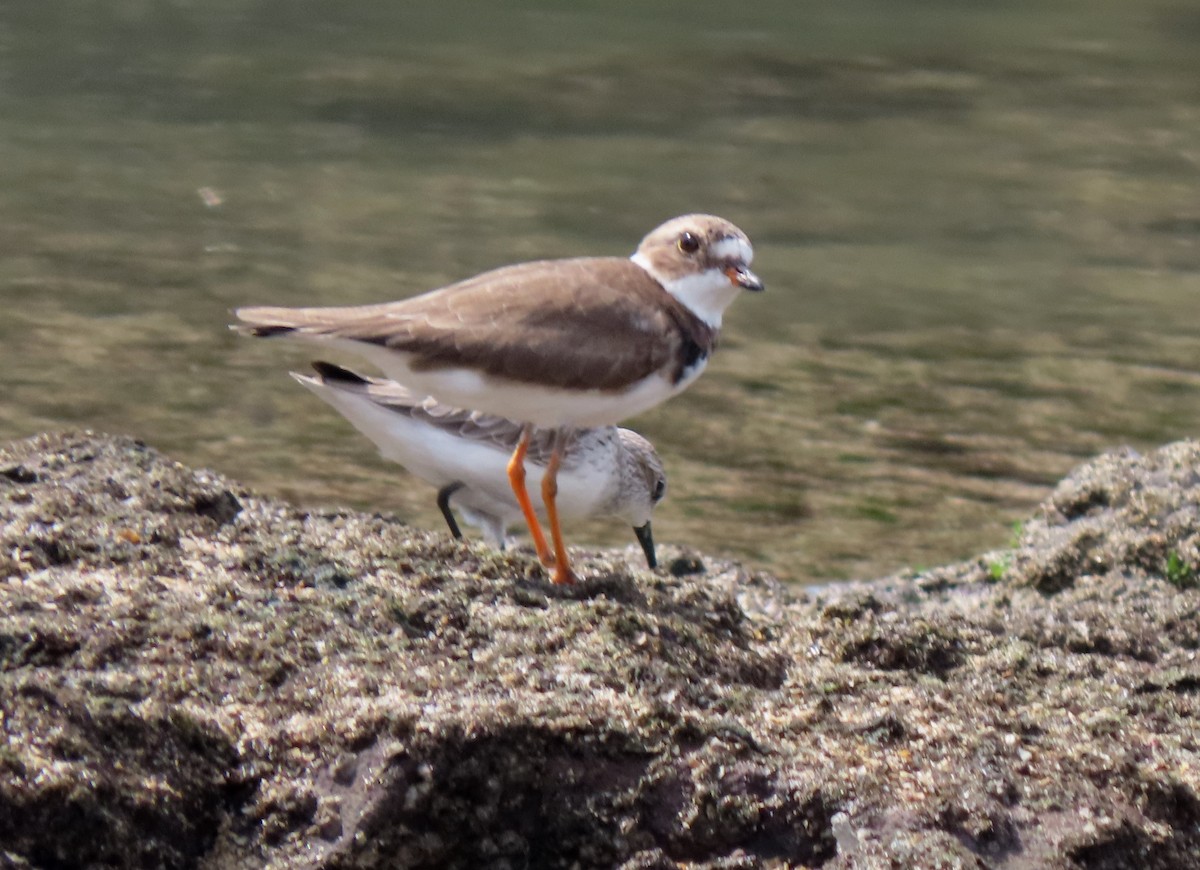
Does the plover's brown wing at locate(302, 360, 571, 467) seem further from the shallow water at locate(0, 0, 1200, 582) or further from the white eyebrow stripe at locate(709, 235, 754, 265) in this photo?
the white eyebrow stripe at locate(709, 235, 754, 265)

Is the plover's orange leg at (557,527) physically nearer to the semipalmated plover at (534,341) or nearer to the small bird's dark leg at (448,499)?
the semipalmated plover at (534,341)

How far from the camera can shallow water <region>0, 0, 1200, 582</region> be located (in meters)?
8.85

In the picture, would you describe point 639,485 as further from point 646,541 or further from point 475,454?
point 475,454

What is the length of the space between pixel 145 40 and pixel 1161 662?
659 inches

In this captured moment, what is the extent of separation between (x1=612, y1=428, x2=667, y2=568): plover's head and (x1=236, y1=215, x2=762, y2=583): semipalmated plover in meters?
2.16

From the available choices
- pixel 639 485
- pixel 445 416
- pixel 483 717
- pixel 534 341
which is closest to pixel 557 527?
pixel 534 341

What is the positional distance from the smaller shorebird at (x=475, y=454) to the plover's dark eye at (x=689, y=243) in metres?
1.77

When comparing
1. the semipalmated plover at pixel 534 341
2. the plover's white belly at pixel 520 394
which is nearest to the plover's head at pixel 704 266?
the semipalmated plover at pixel 534 341

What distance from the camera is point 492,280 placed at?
4.70 meters

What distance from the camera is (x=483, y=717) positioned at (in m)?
2.95

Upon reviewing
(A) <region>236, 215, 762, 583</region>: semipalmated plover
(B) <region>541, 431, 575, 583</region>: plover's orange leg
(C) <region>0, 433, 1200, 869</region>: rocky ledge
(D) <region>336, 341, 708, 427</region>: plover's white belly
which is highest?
(A) <region>236, 215, 762, 583</region>: semipalmated plover

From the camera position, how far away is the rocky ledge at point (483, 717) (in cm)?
286

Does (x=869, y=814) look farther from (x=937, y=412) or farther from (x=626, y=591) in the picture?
(x=937, y=412)

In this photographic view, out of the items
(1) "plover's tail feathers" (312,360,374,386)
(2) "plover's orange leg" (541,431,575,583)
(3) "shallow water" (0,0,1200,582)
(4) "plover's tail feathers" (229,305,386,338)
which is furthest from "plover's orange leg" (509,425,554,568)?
(3) "shallow water" (0,0,1200,582)
